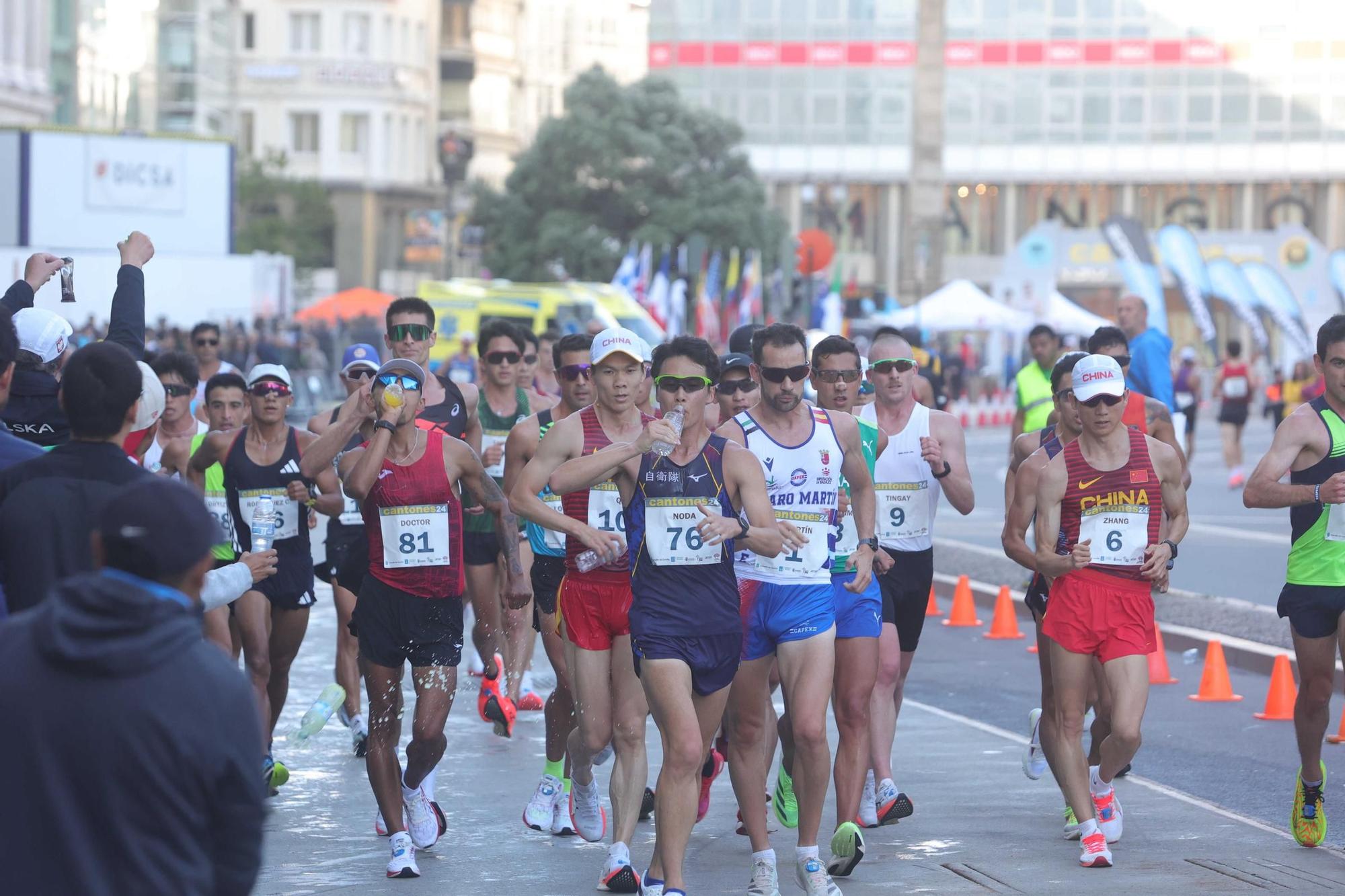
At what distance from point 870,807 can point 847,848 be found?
1075 mm

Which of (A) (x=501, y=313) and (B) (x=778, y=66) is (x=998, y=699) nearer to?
(A) (x=501, y=313)

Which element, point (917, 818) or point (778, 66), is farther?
point (778, 66)

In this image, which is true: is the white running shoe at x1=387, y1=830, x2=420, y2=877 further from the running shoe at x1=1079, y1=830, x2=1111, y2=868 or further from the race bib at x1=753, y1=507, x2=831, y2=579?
the running shoe at x1=1079, y1=830, x2=1111, y2=868

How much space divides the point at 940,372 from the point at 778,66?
71.8 m

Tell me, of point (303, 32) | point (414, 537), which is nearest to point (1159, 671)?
point (414, 537)

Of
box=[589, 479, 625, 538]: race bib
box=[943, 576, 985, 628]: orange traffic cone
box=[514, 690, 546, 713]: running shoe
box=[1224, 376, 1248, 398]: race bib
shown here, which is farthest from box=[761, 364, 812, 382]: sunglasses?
box=[1224, 376, 1248, 398]: race bib

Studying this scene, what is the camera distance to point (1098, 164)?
84.4m

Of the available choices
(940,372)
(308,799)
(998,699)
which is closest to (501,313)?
(940,372)

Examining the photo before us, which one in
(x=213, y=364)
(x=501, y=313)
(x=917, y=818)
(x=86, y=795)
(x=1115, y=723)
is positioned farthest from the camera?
(x=501, y=313)

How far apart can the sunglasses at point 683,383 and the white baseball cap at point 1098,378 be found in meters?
1.54

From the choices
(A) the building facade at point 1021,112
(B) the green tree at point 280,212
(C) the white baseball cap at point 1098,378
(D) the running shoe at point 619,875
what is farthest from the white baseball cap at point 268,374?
(A) the building facade at point 1021,112

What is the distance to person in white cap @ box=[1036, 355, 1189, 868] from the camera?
293 inches

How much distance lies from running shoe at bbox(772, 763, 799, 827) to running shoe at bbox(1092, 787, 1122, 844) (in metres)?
1.13

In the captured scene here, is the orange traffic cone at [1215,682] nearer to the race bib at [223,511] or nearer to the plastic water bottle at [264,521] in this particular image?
the race bib at [223,511]
